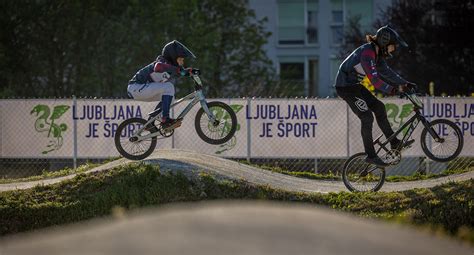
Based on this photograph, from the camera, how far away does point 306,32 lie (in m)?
41.9

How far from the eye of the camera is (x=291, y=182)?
13.2m

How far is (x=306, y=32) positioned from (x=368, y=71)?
31.4 m

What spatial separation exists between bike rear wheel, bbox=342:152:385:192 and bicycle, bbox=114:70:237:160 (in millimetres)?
1691

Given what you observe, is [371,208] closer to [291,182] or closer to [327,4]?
[291,182]

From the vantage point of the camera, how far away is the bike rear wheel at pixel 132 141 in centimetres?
1212

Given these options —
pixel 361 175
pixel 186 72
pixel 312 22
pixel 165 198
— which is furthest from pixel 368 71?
pixel 312 22

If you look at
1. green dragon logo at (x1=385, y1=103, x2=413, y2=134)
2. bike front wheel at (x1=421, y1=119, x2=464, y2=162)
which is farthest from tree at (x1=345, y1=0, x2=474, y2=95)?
bike front wheel at (x1=421, y1=119, x2=464, y2=162)

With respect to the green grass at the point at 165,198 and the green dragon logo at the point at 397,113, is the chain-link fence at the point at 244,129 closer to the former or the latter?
the green dragon logo at the point at 397,113

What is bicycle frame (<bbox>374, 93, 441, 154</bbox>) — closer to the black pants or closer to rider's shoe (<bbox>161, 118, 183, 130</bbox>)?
the black pants

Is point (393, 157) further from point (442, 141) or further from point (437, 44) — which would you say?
point (437, 44)

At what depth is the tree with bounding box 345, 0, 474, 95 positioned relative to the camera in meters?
28.9

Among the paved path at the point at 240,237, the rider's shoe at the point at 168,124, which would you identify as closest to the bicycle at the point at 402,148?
the rider's shoe at the point at 168,124

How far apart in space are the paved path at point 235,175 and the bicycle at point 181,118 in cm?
21

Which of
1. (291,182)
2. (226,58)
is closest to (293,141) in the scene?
(291,182)
